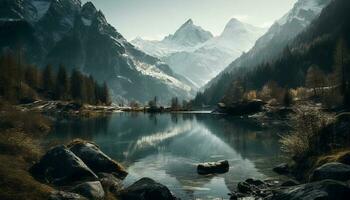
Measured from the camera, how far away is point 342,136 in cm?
4172

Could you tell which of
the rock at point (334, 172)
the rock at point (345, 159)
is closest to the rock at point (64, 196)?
Result: the rock at point (334, 172)

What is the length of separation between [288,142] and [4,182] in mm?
33001

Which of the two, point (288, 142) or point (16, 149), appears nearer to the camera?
point (16, 149)

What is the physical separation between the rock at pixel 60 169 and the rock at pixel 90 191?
392 centimetres

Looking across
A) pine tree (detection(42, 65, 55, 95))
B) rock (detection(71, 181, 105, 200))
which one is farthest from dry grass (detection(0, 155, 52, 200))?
pine tree (detection(42, 65, 55, 95))

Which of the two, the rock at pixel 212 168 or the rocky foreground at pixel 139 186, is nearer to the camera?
the rocky foreground at pixel 139 186

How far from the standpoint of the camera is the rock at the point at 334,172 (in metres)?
29.6

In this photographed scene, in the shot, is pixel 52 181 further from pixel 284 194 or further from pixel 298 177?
pixel 298 177

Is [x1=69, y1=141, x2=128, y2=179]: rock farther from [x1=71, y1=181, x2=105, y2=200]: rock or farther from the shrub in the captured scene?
the shrub

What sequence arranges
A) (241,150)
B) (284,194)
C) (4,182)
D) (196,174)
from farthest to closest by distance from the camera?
1. (241,150)
2. (196,174)
3. (284,194)
4. (4,182)

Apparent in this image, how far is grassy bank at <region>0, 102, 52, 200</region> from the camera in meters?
24.7

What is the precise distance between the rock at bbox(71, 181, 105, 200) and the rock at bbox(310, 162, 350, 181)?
653 inches

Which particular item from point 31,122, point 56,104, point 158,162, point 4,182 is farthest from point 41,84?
point 4,182

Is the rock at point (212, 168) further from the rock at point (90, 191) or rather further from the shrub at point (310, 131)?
the rock at point (90, 191)
